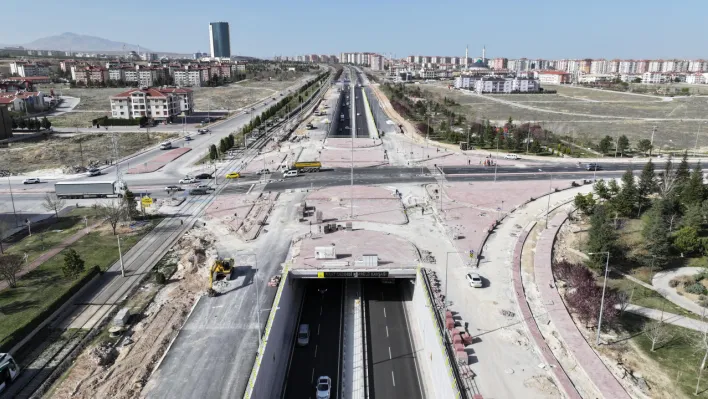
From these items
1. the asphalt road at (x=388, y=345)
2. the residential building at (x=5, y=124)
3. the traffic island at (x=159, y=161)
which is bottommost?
the asphalt road at (x=388, y=345)

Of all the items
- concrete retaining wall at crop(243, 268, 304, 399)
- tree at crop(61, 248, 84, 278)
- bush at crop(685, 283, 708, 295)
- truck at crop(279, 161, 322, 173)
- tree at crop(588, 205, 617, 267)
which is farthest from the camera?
truck at crop(279, 161, 322, 173)

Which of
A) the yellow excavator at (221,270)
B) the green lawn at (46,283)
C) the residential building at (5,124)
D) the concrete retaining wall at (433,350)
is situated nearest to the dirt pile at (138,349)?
the yellow excavator at (221,270)

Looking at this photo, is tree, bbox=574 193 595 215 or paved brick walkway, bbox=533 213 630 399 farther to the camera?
tree, bbox=574 193 595 215

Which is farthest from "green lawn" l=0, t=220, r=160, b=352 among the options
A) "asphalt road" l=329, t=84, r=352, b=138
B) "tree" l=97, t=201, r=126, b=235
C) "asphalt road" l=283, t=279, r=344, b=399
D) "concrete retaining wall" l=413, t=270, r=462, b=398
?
"asphalt road" l=329, t=84, r=352, b=138

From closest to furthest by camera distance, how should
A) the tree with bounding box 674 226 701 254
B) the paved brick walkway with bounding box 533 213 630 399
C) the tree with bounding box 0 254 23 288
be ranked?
the paved brick walkway with bounding box 533 213 630 399 < the tree with bounding box 0 254 23 288 < the tree with bounding box 674 226 701 254

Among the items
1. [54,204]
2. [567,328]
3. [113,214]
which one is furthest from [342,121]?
[567,328]

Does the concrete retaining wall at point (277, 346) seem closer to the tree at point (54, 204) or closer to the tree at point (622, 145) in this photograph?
the tree at point (54, 204)

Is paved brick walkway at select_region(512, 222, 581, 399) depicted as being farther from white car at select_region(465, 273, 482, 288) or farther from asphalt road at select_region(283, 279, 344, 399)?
asphalt road at select_region(283, 279, 344, 399)

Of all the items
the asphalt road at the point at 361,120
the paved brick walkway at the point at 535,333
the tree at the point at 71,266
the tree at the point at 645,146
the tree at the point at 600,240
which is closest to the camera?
the paved brick walkway at the point at 535,333

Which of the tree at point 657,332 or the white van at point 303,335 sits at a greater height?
the tree at point 657,332
